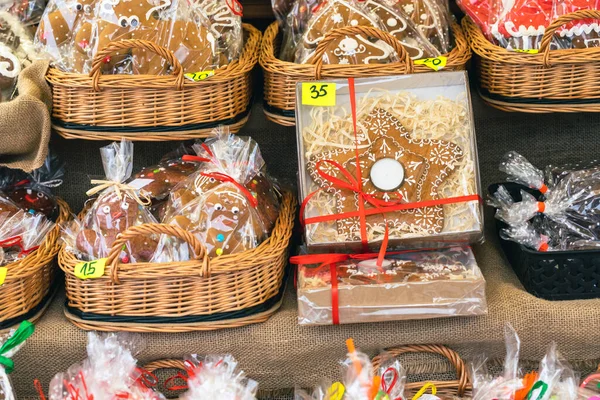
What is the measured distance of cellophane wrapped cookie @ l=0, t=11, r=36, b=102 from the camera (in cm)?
173

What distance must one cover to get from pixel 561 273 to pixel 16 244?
4.53ft

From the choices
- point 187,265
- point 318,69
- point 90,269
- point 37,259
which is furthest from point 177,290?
point 318,69

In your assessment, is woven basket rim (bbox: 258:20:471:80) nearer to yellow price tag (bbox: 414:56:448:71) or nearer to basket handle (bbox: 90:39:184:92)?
yellow price tag (bbox: 414:56:448:71)

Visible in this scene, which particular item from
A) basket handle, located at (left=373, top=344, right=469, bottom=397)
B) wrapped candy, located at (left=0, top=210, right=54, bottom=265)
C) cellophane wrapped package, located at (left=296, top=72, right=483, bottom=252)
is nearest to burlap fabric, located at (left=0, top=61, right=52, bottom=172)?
wrapped candy, located at (left=0, top=210, right=54, bottom=265)

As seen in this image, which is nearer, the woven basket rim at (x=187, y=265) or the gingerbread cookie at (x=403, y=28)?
the woven basket rim at (x=187, y=265)

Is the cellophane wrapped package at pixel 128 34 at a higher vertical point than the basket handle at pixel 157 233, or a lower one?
higher

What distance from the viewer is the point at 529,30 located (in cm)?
168

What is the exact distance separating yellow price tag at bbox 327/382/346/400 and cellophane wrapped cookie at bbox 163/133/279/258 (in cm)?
39

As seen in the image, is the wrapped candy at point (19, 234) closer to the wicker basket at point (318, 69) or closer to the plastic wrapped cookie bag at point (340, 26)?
the wicker basket at point (318, 69)

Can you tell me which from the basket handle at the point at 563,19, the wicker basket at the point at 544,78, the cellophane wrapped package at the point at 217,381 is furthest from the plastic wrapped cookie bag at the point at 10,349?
the basket handle at the point at 563,19

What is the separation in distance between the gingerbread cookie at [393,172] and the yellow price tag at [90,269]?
55cm

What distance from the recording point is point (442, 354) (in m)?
1.74

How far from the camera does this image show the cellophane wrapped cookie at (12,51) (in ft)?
5.67

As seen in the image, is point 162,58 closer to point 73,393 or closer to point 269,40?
point 269,40
